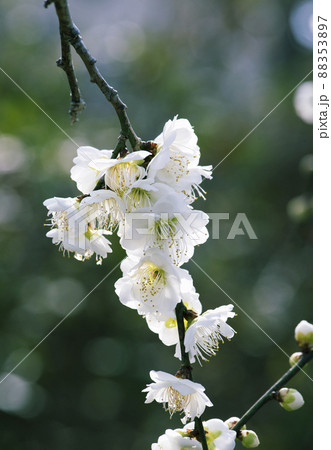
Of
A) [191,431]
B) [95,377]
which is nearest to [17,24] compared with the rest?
[95,377]

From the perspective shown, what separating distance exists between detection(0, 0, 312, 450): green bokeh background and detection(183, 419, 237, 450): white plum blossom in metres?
1.61

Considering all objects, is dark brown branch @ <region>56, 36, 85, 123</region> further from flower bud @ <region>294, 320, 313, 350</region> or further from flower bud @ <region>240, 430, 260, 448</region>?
flower bud @ <region>240, 430, 260, 448</region>

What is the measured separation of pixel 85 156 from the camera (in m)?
1.06

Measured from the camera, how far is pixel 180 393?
1.00m

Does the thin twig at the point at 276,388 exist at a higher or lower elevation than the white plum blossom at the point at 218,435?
higher

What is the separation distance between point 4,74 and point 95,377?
196 cm

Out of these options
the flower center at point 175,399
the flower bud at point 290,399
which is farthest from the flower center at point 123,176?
the flower bud at point 290,399

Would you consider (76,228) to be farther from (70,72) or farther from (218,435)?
(218,435)

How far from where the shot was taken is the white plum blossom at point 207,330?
102cm

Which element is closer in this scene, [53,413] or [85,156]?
[85,156]

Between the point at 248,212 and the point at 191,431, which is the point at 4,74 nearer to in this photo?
the point at 248,212

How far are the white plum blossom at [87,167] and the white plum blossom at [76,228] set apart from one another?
0.05 meters

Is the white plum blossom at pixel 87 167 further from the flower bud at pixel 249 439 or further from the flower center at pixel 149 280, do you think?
the flower bud at pixel 249 439

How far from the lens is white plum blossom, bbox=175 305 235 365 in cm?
102
